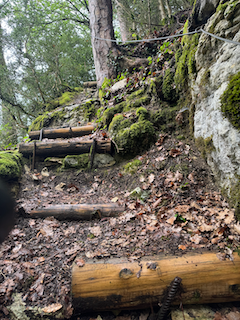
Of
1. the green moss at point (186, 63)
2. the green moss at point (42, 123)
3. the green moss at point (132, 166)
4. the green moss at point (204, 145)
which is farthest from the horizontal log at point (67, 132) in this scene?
the green moss at point (204, 145)

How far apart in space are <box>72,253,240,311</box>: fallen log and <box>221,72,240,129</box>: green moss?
2.04 metres

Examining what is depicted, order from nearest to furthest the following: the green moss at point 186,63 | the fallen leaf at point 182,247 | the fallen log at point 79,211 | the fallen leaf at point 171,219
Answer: the fallen leaf at point 182,247 → the fallen leaf at point 171,219 → the fallen log at point 79,211 → the green moss at point 186,63

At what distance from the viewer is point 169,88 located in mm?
4871

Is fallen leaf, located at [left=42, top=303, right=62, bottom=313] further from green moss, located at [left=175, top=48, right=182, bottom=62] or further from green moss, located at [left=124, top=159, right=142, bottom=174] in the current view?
green moss, located at [left=175, top=48, right=182, bottom=62]

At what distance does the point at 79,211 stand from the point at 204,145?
3.05 m

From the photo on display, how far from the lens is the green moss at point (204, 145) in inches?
139

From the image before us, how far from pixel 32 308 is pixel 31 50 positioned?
11.4 metres

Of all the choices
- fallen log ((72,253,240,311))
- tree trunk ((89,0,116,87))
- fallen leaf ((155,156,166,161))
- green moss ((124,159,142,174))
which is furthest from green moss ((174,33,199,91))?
tree trunk ((89,0,116,87))

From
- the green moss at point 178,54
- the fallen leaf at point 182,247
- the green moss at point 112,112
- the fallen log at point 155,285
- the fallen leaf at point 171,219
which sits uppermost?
the green moss at point 178,54

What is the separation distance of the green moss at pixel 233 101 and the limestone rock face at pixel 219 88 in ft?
0.34

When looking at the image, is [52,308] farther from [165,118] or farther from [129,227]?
[165,118]

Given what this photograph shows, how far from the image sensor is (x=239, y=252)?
2352mm

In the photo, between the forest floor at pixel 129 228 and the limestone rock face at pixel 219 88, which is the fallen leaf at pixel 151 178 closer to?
the forest floor at pixel 129 228

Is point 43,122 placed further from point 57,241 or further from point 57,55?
point 57,241
